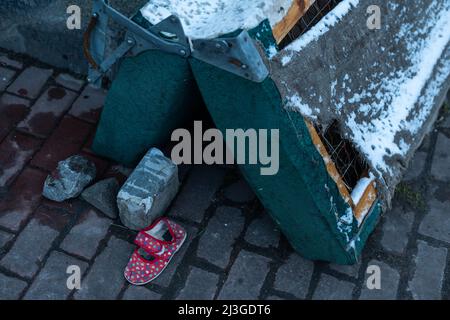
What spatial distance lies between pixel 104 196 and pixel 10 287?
708 mm

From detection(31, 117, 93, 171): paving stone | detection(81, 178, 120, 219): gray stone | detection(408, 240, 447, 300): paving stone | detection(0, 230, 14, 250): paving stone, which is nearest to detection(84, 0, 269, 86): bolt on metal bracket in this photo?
detection(81, 178, 120, 219): gray stone

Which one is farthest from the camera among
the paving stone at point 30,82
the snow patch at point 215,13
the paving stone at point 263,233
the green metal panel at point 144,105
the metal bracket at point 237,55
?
the paving stone at point 30,82

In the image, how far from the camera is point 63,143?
4.07 meters

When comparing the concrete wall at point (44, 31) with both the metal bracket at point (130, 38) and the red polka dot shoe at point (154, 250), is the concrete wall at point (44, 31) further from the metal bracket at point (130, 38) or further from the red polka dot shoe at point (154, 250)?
the red polka dot shoe at point (154, 250)

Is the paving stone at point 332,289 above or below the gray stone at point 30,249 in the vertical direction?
above

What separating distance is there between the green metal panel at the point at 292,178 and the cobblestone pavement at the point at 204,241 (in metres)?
0.20

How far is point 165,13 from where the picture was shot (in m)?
3.11

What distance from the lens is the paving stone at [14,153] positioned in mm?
3902

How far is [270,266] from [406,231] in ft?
2.74

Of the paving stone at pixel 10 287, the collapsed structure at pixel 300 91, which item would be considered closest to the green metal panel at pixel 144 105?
the collapsed structure at pixel 300 91

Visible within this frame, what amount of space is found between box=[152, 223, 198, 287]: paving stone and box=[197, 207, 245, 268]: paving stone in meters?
0.06

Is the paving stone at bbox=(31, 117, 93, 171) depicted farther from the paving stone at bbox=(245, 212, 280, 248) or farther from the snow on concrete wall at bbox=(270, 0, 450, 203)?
the snow on concrete wall at bbox=(270, 0, 450, 203)

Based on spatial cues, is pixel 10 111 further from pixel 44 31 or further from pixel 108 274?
pixel 108 274

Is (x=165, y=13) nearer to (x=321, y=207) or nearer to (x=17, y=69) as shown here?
(x=321, y=207)
